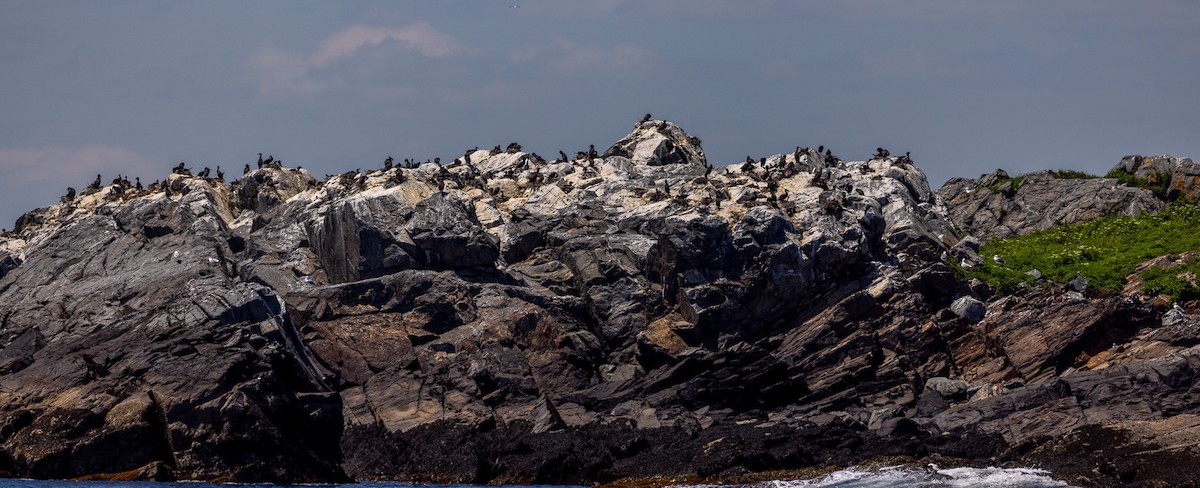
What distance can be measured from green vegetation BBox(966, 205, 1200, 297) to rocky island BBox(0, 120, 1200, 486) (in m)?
2.05

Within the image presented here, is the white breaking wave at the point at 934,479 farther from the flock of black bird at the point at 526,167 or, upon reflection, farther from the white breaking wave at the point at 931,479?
the flock of black bird at the point at 526,167

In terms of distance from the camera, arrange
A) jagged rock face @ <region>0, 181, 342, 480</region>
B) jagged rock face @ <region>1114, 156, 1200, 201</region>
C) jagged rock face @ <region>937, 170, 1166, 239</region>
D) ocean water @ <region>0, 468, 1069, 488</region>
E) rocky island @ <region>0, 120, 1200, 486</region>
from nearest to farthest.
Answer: ocean water @ <region>0, 468, 1069, 488</region> → jagged rock face @ <region>0, 181, 342, 480</region> → rocky island @ <region>0, 120, 1200, 486</region> → jagged rock face @ <region>1114, 156, 1200, 201</region> → jagged rock face @ <region>937, 170, 1166, 239</region>

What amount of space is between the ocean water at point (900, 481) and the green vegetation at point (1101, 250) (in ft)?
94.3

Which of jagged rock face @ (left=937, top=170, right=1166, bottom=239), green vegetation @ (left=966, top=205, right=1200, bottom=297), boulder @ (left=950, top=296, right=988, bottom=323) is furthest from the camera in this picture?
jagged rock face @ (left=937, top=170, right=1166, bottom=239)

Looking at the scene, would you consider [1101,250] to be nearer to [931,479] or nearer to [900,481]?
[931,479]

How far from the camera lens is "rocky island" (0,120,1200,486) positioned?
59.9 m

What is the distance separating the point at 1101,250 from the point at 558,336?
38.6 m

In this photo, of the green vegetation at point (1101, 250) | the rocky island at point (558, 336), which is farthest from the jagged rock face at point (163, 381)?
the green vegetation at point (1101, 250)

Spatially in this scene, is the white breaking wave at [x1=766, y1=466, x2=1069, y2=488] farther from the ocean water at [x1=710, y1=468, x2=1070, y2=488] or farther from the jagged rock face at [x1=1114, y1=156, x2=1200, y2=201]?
the jagged rock face at [x1=1114, y1=156, x2=1200, y2=201]

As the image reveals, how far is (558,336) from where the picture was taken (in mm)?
77750

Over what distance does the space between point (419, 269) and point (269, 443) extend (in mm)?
23729

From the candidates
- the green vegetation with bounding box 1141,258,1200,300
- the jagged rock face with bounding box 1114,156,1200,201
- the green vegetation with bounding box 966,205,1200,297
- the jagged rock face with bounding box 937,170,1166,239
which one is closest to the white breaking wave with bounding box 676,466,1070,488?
the green vegetation with bounding box 1141,258,1200,300

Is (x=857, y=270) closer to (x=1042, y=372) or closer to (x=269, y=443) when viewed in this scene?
(x=1042, y=372)

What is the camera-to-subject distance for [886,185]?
10175 cm
